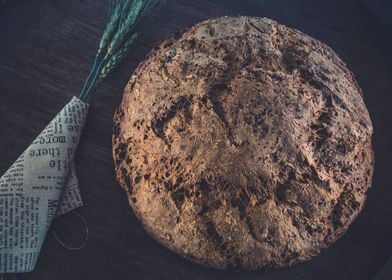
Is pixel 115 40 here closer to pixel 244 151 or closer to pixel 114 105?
pixel 114 105

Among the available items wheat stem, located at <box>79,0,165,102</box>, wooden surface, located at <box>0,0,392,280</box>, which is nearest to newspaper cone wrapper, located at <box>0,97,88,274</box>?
wooden surface, located at <box>0,0,392,280</box>

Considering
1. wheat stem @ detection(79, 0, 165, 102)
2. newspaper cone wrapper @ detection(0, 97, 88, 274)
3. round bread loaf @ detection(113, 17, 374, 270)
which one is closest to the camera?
round bread loaf @ detection(113, 17, 374, 270)

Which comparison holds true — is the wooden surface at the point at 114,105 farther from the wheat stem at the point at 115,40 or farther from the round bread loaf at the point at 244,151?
the round bread loaf at the point at 244,151

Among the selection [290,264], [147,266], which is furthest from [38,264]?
[290,264]

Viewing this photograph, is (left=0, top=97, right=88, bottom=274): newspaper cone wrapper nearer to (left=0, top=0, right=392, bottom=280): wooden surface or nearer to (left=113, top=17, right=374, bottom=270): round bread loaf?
(left=0, top=0, right=392, bottom=280): wooden surface

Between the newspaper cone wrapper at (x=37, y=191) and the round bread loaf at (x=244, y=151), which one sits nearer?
the round bread loaf at (x=244, y=151)

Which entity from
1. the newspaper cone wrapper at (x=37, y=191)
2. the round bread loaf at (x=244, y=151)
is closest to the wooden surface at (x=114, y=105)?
the newspaper cone wrapper at (x=37, y=191)

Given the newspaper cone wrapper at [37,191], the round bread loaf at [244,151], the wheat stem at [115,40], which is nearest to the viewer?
the round bread loaf at [244,151]
